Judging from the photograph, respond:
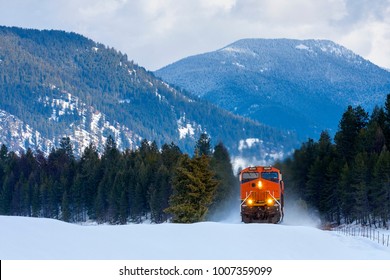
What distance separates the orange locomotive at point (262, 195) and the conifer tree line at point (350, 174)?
627 inches

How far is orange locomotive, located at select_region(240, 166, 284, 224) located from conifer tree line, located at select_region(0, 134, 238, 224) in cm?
1168

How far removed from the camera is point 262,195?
47.2 m

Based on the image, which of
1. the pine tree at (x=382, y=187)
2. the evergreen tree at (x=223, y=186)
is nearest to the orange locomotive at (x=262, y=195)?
the pine tree at (x=382, y=187)

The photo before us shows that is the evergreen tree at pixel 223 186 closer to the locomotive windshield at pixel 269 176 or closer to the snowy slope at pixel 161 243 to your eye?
the locomotive windshield at pixel 269 176

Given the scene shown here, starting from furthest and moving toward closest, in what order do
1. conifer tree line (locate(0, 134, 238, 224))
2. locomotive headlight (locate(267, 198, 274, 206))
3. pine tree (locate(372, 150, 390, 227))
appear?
pine tree (locate(372, 150, 390, 227)) < conifer tree line (locate(0, 134, 238, 224)) < locomotive headlight (locate(267, 198, 274, 206))

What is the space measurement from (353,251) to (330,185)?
57.5 m

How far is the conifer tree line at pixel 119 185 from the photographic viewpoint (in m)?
60.5

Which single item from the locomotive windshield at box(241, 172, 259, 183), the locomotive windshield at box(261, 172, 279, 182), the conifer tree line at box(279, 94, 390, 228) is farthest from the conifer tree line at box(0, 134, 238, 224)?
the locomotive windshield at box(261, 172, 279, 182)

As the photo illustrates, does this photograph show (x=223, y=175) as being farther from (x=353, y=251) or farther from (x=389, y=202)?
(x=353, y=251)

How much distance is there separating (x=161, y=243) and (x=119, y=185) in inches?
3261

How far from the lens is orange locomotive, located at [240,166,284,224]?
154 feet

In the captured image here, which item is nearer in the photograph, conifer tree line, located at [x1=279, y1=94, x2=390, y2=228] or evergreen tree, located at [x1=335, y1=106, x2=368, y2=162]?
conifer tree line, located at [x1=279, y1=94, x2=390, y2=228]

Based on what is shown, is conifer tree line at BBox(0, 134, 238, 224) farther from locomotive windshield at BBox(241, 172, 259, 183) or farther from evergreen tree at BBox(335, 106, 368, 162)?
evergreen tree at BBox(335, 106, 368, 162)
